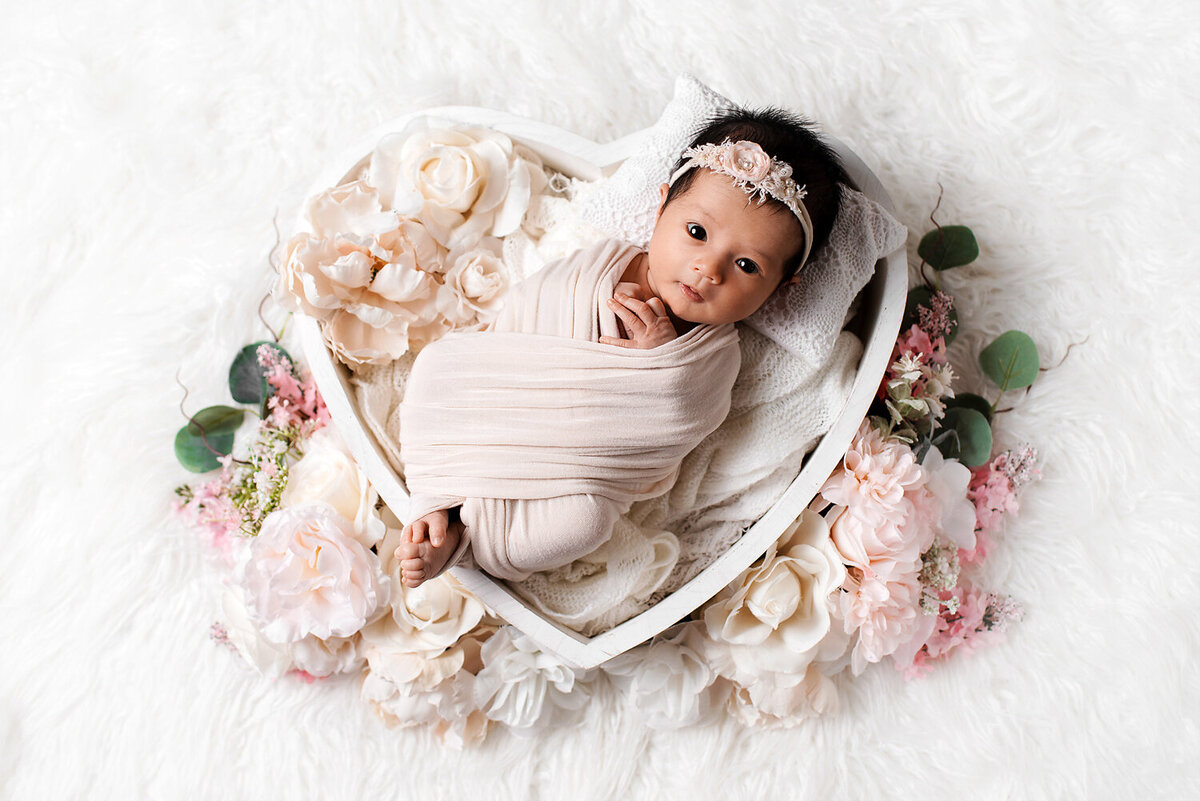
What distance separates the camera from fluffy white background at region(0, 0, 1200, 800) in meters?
1.52

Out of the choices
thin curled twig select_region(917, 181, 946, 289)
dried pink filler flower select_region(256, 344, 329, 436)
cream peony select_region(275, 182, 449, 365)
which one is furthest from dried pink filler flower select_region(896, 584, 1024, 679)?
dried pink filler flower select_region(256, 344, 329, 436)

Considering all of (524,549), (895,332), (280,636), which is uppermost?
(895,332)

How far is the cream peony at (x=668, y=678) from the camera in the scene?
1.45 meters

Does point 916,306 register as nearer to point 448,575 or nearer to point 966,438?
point 966,438

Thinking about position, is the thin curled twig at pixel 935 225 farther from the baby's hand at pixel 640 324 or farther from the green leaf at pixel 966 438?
the baby's hand at pixel 640 324

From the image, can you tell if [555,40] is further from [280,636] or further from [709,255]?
[280,636]

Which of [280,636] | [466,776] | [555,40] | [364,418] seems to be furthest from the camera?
[555,40]

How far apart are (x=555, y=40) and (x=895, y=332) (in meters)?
0.92

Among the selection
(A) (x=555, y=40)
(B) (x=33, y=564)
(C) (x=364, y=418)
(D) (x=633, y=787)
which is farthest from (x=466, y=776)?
(A) (x=555, y=40)

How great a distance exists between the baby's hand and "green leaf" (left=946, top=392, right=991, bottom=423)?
2.25 feet

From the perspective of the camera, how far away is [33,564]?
1578 mm

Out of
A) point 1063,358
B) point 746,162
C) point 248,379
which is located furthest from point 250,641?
point 1063,358

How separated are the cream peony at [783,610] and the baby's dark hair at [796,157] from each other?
0.48 m

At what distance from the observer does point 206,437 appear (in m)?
1.57
